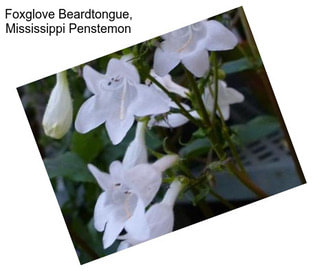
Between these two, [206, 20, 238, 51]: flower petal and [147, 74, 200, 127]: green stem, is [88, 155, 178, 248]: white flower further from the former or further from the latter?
[206, 20, 238, 51]: flower petal

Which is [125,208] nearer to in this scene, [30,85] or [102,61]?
[102,61]

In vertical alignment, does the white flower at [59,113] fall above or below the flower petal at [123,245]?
above

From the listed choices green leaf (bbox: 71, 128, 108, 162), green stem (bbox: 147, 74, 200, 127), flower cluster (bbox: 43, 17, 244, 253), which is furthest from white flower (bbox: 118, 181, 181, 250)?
green leaf (bbox: 71, 128, 108, 162)

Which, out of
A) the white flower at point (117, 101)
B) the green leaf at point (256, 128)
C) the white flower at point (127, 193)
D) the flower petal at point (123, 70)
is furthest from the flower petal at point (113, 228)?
the green leaf at point (256, 128)

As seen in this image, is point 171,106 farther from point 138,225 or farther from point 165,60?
point 138,225

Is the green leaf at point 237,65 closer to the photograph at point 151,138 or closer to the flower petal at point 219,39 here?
the photograph at point 151,138

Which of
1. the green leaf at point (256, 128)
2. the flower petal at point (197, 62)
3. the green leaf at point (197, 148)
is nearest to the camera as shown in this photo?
the flower petal at point (197, 62)

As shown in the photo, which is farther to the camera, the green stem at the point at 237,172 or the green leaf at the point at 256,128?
the green leaf at the point at 256,128
